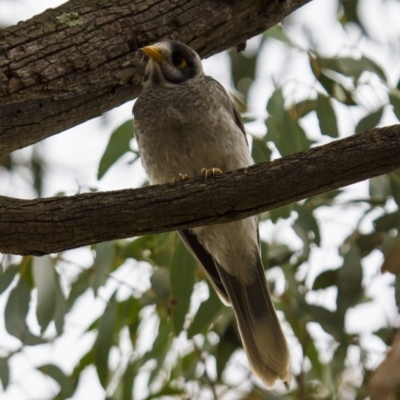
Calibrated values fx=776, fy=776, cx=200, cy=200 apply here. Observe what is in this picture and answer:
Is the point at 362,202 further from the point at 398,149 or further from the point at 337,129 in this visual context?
the point at 398,149

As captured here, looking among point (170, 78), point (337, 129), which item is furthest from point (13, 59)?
point (337, 129)

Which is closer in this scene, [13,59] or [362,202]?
[13,59]

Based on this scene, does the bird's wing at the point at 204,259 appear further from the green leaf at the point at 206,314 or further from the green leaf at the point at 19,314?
the green leaf at the point at 19,314

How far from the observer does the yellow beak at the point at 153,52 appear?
9.03 ft

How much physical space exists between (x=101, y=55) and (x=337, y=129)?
3.69ft

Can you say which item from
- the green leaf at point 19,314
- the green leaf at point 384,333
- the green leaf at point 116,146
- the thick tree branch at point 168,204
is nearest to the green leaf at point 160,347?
the green leaf at point 19,314

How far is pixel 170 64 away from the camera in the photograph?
10.4 ft

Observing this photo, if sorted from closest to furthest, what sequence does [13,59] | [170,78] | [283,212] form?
[13,59] → [283,212] → [170,78]

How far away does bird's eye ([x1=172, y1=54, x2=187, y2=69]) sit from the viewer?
9.90 ft

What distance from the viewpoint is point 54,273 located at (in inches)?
127

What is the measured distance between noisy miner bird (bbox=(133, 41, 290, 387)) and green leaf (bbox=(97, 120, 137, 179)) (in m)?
0.24

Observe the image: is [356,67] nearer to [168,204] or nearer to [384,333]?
[384,333]

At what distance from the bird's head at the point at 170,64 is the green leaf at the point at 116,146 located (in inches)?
10.8

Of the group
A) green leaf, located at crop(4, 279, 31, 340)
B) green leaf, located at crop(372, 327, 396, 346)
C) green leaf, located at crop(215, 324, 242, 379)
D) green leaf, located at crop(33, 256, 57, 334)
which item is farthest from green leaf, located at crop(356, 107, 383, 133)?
green leaf, located at crop(4, 279, 31, 340)
